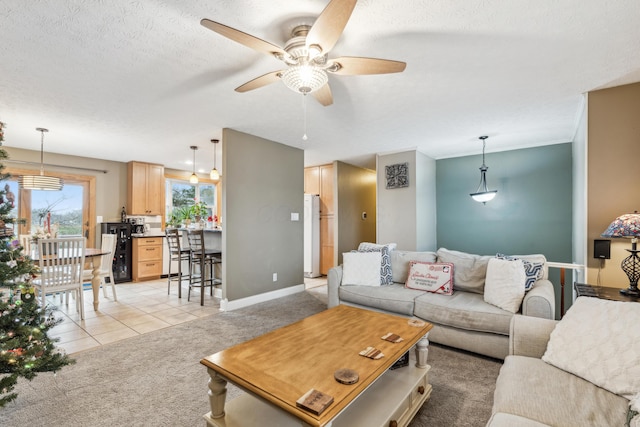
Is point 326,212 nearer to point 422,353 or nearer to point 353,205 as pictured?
point 353,205

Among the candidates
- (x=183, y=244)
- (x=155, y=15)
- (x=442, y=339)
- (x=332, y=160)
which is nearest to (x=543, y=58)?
(x=442, y=339)

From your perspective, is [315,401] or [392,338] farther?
[392,338]

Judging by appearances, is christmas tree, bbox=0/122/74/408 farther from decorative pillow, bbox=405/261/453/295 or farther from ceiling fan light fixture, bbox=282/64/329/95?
decorative pillow, bbox=405/261/453/295

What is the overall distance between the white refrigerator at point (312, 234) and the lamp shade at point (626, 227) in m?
4.53

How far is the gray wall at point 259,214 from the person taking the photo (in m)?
3.92

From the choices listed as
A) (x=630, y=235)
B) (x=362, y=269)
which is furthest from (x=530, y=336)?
(x=362, y=269)

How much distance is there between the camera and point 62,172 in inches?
209

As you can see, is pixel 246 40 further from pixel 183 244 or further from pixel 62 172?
pixel 62 172

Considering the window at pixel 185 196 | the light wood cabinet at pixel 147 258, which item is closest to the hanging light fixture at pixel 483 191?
the window at pixel 185 196

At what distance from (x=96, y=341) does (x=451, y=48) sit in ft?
13.4

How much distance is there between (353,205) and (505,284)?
407 centimetres

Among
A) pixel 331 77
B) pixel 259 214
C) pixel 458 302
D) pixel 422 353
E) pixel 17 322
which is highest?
pixel 331 77

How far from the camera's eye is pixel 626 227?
2.17 m

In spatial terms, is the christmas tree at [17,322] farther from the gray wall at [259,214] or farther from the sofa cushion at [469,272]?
the sofa cushion at [469,272]
